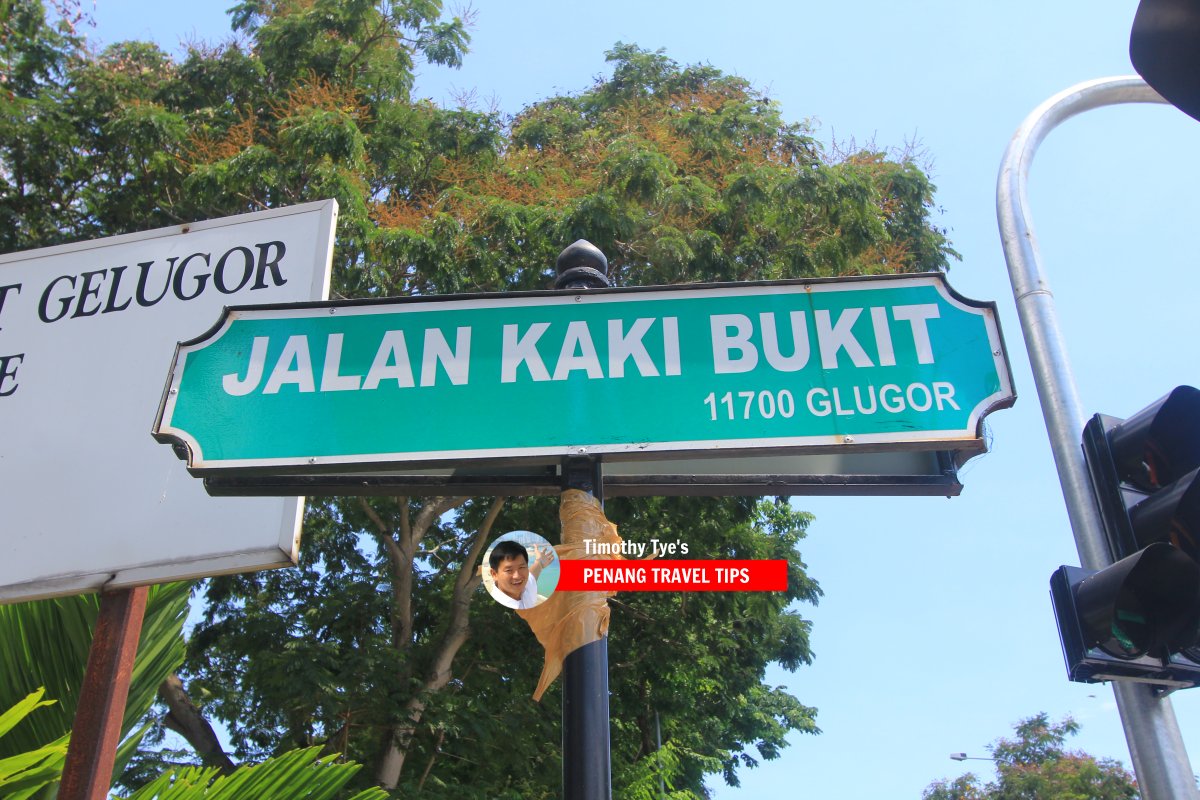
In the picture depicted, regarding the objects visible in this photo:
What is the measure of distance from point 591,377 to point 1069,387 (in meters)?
1.95

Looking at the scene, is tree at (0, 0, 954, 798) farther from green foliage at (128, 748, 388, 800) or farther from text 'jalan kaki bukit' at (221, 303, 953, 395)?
text 'jalan kaki bukit' at (221, 303, 953, 395)

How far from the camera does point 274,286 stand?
3.18 meters

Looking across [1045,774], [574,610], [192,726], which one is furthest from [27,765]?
[1045,774]

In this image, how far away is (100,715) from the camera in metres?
2.29

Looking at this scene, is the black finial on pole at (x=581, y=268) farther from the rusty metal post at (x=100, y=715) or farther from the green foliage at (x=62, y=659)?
A: the green foliage at (x=62, y=659)

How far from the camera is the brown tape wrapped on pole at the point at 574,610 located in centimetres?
171

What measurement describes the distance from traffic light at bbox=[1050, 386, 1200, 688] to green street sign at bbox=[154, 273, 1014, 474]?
104cm

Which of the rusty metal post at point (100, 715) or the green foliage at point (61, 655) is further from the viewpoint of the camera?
the green foliage at point (61, 655)

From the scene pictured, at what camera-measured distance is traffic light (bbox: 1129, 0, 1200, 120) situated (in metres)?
1.46

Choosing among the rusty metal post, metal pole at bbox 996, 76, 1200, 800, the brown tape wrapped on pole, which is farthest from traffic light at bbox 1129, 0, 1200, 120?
the rusty metal post

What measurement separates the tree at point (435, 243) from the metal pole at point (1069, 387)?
4.26 m

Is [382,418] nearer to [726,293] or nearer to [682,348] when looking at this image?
[682,348]

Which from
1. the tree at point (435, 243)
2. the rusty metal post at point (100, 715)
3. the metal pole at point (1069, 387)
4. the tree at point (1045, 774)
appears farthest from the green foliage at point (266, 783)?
the tree at point (1045, 774)

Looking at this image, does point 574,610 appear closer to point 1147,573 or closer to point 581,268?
point 581,268
